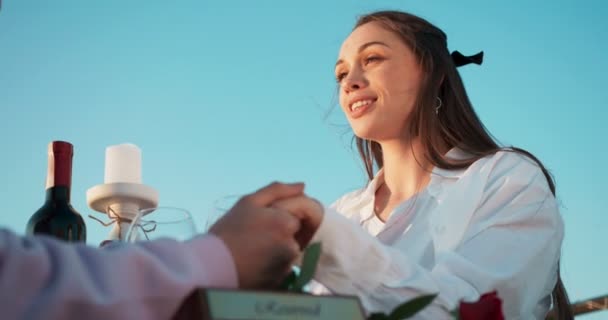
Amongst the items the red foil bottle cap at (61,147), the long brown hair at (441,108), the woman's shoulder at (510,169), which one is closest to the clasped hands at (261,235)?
the red foil bottle cap at (61,147)

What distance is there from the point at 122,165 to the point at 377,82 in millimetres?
856

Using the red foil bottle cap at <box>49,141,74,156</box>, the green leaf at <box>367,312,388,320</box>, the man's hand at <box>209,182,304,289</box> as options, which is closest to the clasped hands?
the man's hand at <box>209,182,304,289</box>

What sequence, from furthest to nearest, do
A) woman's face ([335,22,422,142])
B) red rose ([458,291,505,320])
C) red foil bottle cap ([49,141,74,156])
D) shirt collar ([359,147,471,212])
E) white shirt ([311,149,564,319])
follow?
woman's face ([335,22,422,142]) < shirt collar ([359,147,471,212]) < red foil bottle cap ([49,141,74,156]) < white shirt ([311,149,564,319]) < red rose ([458,291,505,320])

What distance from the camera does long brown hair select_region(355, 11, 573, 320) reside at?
236cm

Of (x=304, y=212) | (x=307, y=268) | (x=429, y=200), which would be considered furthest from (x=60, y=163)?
(x=429, y=200)

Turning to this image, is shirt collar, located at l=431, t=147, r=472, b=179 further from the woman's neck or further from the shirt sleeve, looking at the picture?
the shirt sleeve

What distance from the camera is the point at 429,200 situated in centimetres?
225

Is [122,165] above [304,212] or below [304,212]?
above

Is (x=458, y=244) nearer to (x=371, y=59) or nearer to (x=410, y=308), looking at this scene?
(x=371, y=59)

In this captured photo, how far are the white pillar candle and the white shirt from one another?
51cm

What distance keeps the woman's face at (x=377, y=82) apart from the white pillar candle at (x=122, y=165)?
74 centimetres

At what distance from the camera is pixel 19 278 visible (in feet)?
2.36

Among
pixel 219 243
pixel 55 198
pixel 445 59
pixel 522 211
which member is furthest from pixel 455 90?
pixel 219 243

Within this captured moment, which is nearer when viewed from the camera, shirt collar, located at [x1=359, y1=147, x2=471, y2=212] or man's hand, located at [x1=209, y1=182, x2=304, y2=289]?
man's hand, located at [x1=209, y1=182, x2=304, y2=289]
